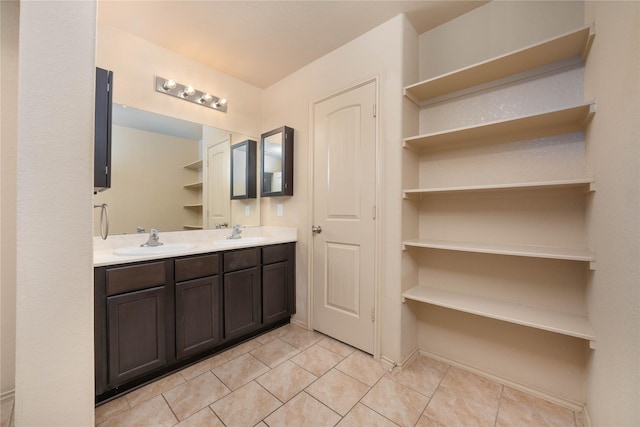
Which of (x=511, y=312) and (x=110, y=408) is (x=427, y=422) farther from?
(x=110, y=408)

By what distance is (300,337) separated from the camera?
2.34 m

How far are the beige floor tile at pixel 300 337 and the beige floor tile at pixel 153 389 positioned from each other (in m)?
0.86

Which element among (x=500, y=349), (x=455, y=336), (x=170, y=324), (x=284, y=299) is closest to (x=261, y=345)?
(x=284, y=299)

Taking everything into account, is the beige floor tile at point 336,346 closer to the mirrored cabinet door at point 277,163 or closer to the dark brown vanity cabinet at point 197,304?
the dark brown vanity cabinet at point 197,304

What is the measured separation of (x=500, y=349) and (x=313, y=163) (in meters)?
2.05

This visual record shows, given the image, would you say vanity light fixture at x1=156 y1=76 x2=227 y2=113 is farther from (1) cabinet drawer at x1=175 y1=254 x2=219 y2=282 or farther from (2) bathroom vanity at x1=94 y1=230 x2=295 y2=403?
(1) cabinet drawer at x1=175 y1=254 x2=219 y2=282

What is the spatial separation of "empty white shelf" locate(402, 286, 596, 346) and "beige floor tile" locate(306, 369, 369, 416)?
2.23ft

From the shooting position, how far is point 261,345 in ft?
7.17

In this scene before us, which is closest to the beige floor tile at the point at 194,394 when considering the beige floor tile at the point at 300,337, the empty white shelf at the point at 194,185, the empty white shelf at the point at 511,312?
the beige floor tile at the point at 300,337

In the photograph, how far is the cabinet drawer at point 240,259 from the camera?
6.80 ft

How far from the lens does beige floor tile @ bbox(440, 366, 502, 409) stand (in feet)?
5.17

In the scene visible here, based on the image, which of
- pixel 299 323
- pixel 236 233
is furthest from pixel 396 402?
pixel 236 233

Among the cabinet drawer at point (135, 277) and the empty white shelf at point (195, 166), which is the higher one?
the empty white shelf at point (195, 166)

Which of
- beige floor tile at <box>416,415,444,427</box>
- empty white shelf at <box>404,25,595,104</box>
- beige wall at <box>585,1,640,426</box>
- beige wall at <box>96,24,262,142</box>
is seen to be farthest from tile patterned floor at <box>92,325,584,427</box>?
beige wall at <box>96,24,262,142</box>
